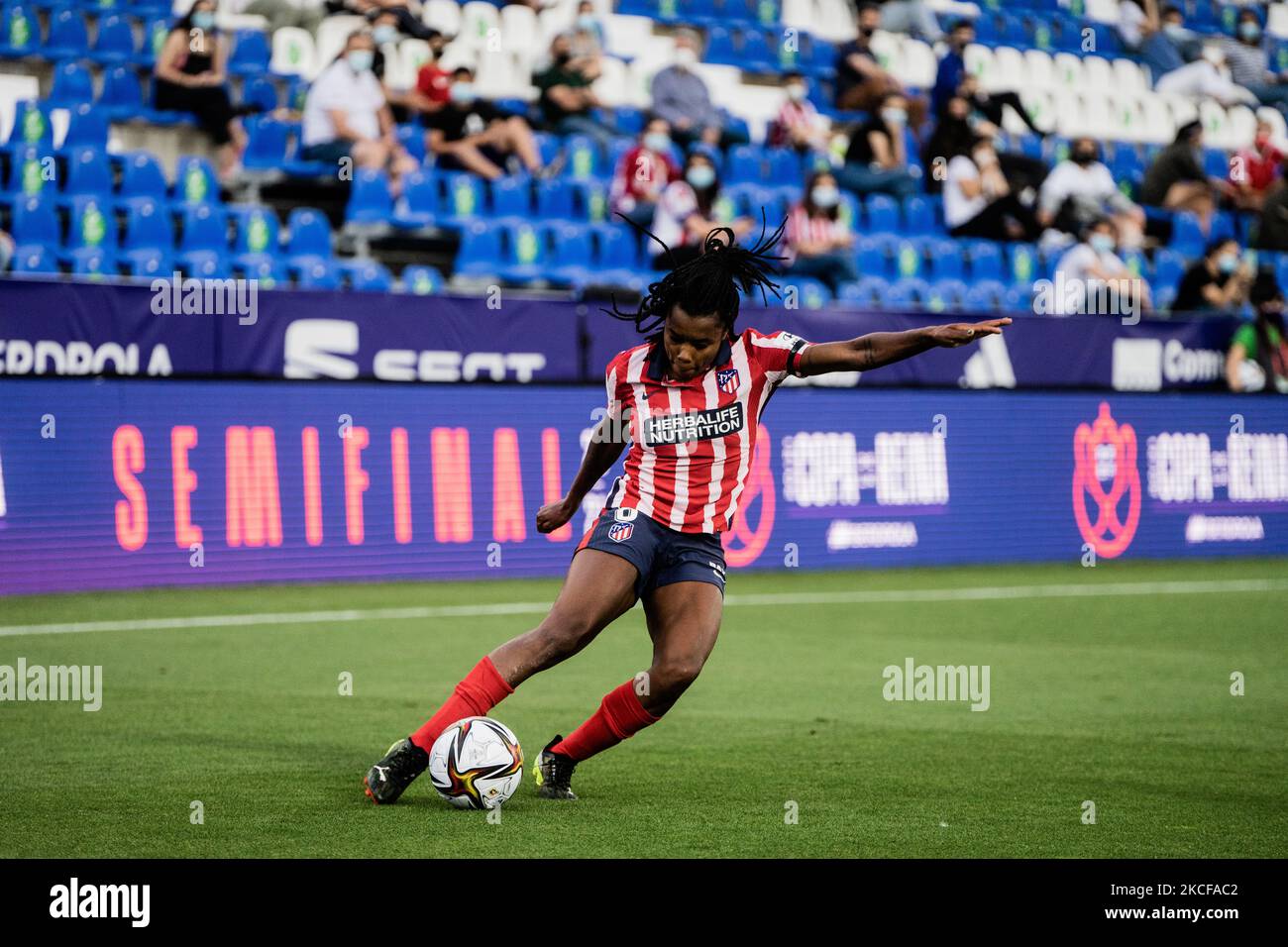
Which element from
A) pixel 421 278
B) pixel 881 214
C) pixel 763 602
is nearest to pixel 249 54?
pixel 421 278

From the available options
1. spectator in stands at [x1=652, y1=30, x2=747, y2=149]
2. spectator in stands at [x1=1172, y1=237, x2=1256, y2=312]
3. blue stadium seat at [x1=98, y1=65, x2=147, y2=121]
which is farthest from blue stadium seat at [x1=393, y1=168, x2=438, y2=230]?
spectator in stands at [x1=1172, y1=237, x2=1256, y2=312]

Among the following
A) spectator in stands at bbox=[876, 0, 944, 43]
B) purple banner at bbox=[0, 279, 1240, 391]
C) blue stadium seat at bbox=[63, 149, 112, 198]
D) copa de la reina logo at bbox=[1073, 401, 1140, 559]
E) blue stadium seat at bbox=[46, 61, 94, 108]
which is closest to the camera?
purple banner at bbox=[0, 279, 1240, 391]

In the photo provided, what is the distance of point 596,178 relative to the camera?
65.7 ft

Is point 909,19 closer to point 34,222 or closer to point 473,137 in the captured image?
point 473,137

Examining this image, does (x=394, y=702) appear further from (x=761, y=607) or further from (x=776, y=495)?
(x=776, y=495)

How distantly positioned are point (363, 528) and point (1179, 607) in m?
7.19

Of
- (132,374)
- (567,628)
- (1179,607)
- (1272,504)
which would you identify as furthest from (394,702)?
(1272,504)

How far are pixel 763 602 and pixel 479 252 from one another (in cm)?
539

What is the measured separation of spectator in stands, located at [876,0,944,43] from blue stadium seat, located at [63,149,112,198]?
1233cm

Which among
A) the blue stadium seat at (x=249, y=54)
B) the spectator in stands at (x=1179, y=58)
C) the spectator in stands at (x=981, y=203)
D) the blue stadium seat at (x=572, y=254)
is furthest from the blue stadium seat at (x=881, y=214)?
the spectator in stands at (x=1179, y=58)

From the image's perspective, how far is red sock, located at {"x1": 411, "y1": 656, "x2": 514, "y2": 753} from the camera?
6652mm

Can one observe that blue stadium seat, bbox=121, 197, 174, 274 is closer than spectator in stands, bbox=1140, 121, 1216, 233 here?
Yes

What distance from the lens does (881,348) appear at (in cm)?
660

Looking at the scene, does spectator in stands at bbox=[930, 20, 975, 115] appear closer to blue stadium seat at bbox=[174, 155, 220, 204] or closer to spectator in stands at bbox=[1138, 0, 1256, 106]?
spectator in stands at bbox=[1138, 0, 1256, 106]
